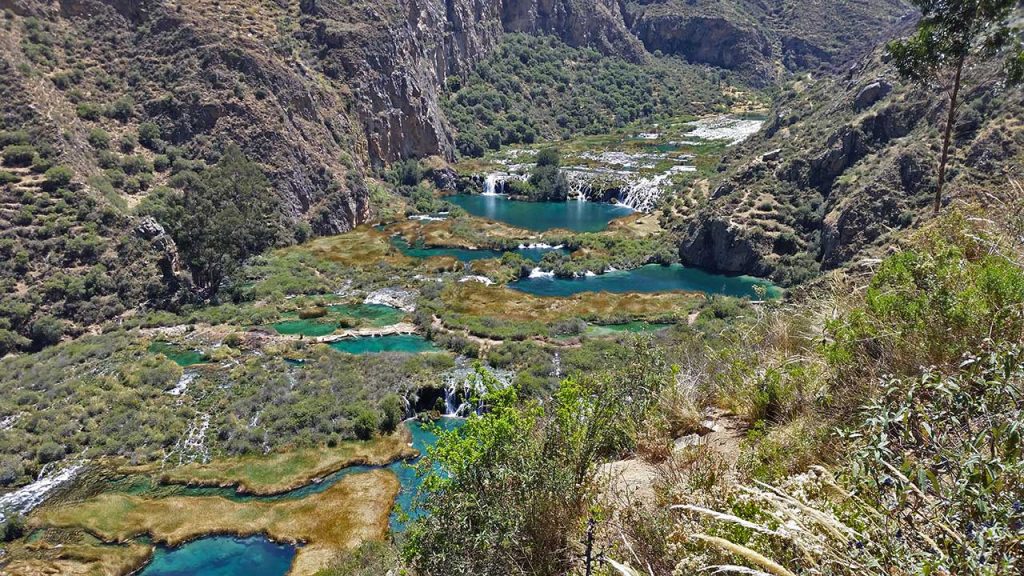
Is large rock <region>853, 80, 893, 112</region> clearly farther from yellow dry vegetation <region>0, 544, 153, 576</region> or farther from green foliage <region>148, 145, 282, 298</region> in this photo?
yellow dry vegetation <region>0, 544, 153, 576</region>

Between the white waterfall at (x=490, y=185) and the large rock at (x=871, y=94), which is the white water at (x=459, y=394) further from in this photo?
the white waterfall at (x=490, y=185)

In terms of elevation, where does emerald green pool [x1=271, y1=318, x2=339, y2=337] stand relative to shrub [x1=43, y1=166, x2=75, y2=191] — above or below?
below

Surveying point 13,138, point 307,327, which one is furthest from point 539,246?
point 13,138

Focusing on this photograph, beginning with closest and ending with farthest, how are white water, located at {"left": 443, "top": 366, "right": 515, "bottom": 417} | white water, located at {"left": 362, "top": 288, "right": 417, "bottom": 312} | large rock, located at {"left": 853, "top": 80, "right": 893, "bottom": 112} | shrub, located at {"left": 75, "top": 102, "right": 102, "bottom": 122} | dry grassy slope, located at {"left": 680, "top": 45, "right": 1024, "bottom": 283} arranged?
1. white water, located at {"left": 443, "top": 366, "right": 515, "bottom": 417}
2. dry grassy slope, located at {"left": 680, "top": 45, "right": 1024, "bottom": 283}
3. white water, located at {"left": 362, "top": 288, "right": 417, "bottom": 312}
4. shrub, located at {"left": 75, "top": 102, "right": 102, "bottom": 122}
5. large rock, located at {"left": 853, "top": 80, "right": 893, "bottom": 112}

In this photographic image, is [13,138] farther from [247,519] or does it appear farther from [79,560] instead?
[247,519]

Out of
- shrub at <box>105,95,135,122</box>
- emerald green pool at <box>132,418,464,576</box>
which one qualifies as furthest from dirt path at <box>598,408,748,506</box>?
shrub at <box>105,95,135,122</box>

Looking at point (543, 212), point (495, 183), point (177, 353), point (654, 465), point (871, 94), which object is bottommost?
point (177, 353)
